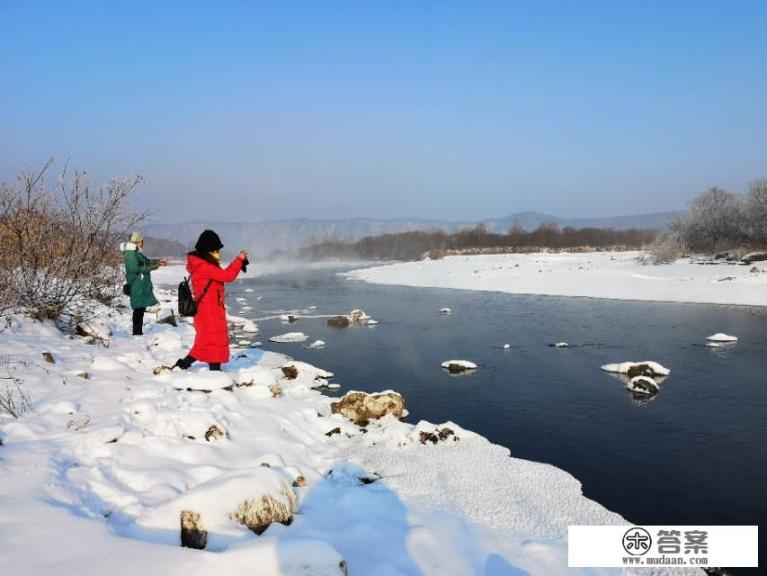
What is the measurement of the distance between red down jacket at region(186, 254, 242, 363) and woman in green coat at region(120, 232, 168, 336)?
2835 millimetres

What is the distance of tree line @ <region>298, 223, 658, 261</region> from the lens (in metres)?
84.0

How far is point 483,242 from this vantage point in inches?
3548

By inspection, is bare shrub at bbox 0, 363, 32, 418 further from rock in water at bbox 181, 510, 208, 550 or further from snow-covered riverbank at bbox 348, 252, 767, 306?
snow-covered riverbank at bbox 348, 252, 767, 306

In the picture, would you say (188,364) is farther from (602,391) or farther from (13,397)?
(602,391)

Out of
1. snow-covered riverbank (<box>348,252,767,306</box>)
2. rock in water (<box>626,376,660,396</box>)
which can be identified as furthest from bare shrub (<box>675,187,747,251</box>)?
rock in water (<box>626,376,660,396</box>)

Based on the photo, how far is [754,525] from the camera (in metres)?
5.14

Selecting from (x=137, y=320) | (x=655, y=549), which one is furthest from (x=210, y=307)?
(x=655, y=549)

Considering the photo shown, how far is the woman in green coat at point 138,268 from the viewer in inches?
366

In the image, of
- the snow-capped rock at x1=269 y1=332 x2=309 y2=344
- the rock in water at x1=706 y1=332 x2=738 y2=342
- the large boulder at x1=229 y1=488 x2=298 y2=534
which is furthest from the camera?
the snow-capped rock at x1=269 y1=332 x2=309 y2=344

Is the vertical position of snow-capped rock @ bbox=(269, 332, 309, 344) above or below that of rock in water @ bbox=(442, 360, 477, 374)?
above

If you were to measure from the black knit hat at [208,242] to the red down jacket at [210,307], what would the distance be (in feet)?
0.52

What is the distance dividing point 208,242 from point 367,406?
11.5 ft

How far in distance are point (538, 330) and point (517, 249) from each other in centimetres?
6384

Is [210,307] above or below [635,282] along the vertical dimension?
above
